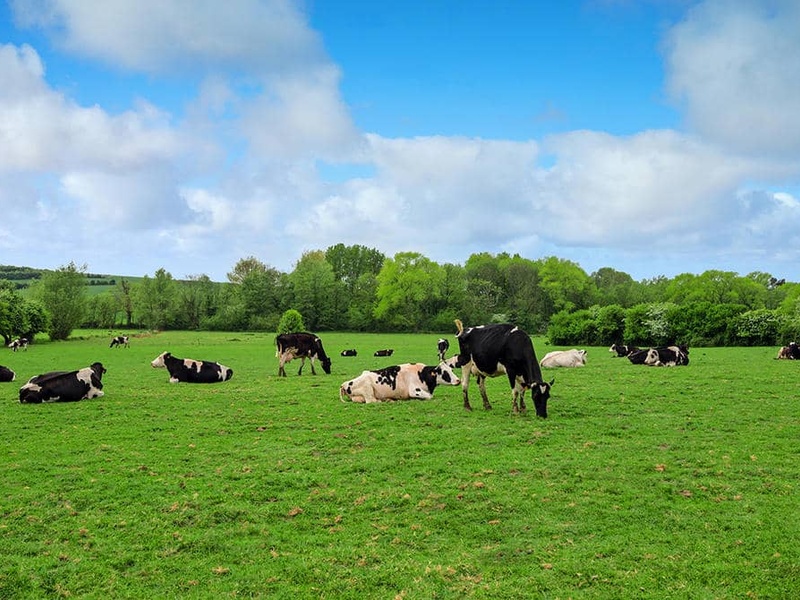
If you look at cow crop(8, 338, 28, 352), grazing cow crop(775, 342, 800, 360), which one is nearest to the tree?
cow crop(8, 338, 28, 352)

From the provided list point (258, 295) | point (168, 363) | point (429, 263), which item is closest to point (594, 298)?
point (429, 263)

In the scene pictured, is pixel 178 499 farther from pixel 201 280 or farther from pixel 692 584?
pixel 201 280

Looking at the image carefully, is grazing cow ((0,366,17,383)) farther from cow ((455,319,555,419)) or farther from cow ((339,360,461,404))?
cow ((455,319,555,419))

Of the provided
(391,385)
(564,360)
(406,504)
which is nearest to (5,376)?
(391,385)

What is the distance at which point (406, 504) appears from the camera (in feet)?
25.9

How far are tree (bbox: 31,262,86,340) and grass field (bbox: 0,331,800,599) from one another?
6446cm

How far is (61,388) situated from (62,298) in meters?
63.3

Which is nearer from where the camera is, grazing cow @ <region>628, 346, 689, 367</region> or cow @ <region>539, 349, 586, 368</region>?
grazing cow @ <region>628, 346, 689, 367</region>

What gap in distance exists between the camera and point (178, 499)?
8203 millimetres

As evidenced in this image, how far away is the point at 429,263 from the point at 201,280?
155 ft

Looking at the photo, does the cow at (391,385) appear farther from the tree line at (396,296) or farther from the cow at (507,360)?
the tree line at (396,296)

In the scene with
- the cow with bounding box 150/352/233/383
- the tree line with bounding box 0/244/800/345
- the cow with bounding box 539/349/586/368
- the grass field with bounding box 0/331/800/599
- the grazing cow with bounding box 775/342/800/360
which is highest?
the tree line with bounding box 0/244/800/345

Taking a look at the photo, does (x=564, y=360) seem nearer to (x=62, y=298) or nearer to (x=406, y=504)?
(x=406, y=504)

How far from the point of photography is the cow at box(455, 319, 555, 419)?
44.4 ft
